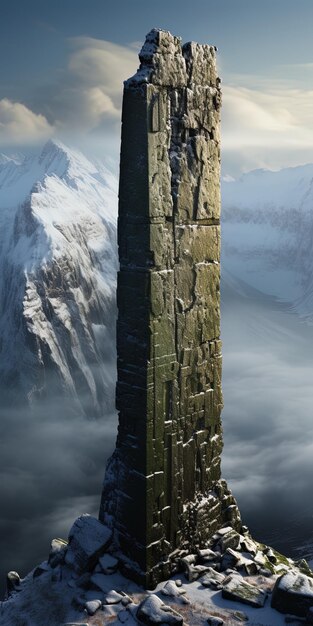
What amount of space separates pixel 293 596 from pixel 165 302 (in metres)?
5.39

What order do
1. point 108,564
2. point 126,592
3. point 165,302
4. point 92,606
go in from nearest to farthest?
point 92,606
point 126,592
point 165,302
point 108,564

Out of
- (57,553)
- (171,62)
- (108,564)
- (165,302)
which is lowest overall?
(57,553)

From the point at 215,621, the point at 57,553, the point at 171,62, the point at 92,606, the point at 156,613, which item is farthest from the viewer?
the point at 57,553

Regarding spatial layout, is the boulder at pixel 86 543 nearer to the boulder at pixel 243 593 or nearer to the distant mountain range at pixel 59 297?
the boulder at pixel 243 593

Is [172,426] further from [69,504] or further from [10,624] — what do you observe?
[69,504]

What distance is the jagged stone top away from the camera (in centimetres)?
898

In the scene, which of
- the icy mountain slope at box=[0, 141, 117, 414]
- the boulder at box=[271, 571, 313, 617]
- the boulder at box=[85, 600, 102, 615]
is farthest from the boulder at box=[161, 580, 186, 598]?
the icy mountain slope at box=[0, 141, 117, 414]

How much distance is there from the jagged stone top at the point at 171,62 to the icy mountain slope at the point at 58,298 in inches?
4376

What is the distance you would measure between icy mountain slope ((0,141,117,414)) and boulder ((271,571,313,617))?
111 m

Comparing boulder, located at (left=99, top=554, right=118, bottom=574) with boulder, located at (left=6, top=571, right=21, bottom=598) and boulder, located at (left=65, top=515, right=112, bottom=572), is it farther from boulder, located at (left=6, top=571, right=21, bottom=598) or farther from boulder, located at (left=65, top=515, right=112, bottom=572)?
boulder, located at (left=6, top=571, right=21, bottom=598)

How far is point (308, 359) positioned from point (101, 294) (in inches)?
2690

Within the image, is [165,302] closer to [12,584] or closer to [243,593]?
[243,593]

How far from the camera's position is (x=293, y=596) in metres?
8.84

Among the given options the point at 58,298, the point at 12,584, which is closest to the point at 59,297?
the point at 58,298
